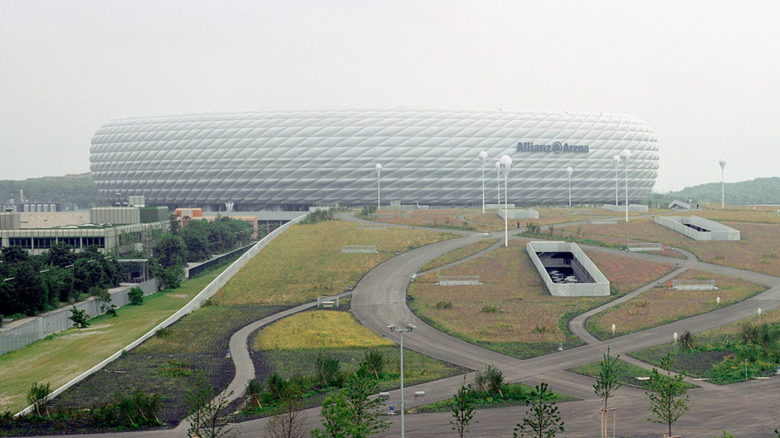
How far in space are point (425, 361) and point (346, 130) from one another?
105 m

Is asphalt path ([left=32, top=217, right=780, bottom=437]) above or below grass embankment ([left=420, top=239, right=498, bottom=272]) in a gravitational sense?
below

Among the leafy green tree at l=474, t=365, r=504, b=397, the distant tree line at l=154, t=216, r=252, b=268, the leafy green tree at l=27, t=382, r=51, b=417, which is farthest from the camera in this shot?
the distant tree line at l=154, t=216, r=252, b=268

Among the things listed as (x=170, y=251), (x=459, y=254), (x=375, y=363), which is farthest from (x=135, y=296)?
(x=375, y=363)

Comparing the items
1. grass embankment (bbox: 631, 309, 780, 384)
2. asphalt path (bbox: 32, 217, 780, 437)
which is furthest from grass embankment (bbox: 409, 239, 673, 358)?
grass embankment (bbox: 631, 309, 780, 384)

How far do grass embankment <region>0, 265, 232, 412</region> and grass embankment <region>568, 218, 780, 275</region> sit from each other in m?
43.2

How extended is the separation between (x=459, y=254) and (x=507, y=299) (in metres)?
15.3

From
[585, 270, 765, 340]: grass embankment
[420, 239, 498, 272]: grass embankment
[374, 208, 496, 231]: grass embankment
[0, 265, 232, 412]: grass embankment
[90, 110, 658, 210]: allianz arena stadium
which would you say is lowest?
[0, 265, 232, 412]: grass embankment

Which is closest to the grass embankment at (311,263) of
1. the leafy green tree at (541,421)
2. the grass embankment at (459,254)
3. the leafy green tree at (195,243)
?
the grass embankment at (459,254)

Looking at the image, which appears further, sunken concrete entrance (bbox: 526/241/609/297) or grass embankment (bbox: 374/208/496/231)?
grass embankment (bbox: 374/208/496/231)

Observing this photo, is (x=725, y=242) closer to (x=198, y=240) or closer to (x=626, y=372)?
(x=626, y=372)

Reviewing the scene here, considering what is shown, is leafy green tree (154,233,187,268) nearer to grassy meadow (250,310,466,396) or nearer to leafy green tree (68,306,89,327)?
leafy green tree (68,306,89,327)

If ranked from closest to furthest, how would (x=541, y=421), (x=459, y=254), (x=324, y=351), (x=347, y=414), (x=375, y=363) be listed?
1. (x=347, y=414)
2. (x=541, y=421)
3. (x=375, y=363)
4. (x=324, y=351)
5. (x=459, y=254)

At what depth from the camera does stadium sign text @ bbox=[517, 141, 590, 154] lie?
141875 millimetres

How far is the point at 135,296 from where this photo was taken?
5759cm
